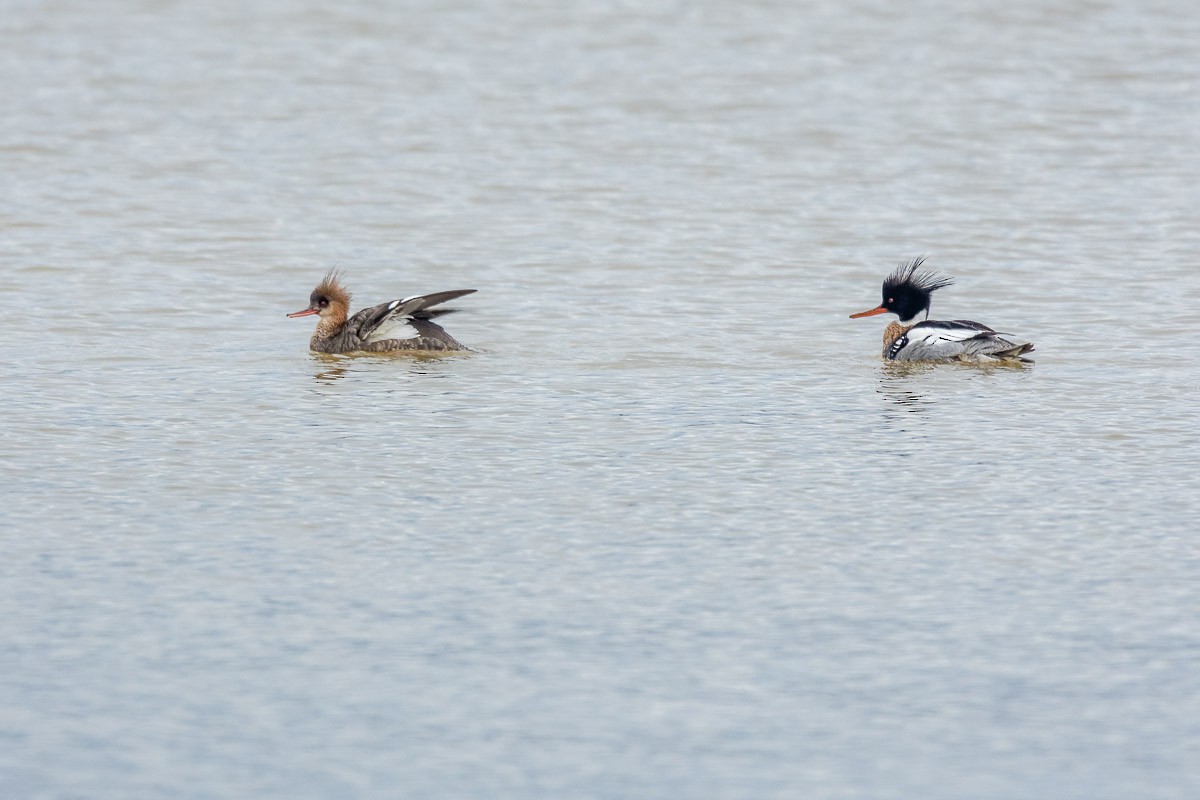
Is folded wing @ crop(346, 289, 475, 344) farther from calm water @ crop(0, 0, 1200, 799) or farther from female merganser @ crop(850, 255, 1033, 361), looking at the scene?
female merganser @ crop(850, 255, 1033, 361)

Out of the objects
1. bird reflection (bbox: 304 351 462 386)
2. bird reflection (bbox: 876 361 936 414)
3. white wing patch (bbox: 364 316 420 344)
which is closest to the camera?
bird reflection (bbox: 876 361 936 414)

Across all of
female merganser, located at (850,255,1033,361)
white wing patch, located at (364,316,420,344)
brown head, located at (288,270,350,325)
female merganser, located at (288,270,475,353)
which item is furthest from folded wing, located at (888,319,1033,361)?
brown head, located at (288,270,350,325)

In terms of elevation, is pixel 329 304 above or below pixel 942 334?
above

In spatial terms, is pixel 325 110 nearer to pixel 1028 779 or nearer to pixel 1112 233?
pixel 1112 233

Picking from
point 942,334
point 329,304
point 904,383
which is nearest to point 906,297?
point 942,334

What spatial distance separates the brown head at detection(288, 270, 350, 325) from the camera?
44.3ft

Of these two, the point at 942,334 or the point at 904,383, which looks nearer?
the point at 904,383

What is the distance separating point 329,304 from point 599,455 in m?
4.91

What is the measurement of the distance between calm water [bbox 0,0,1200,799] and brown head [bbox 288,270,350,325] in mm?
291

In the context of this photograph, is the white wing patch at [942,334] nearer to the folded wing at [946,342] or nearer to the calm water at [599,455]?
the folded wing at [946,342]

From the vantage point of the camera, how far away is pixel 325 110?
76.9 feet

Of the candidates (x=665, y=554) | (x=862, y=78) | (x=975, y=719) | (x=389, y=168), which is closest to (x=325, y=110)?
(x=389, y=168)

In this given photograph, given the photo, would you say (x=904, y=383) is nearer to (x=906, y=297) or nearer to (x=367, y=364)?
(x=906, y=297)

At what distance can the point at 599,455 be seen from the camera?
9.22 metres
